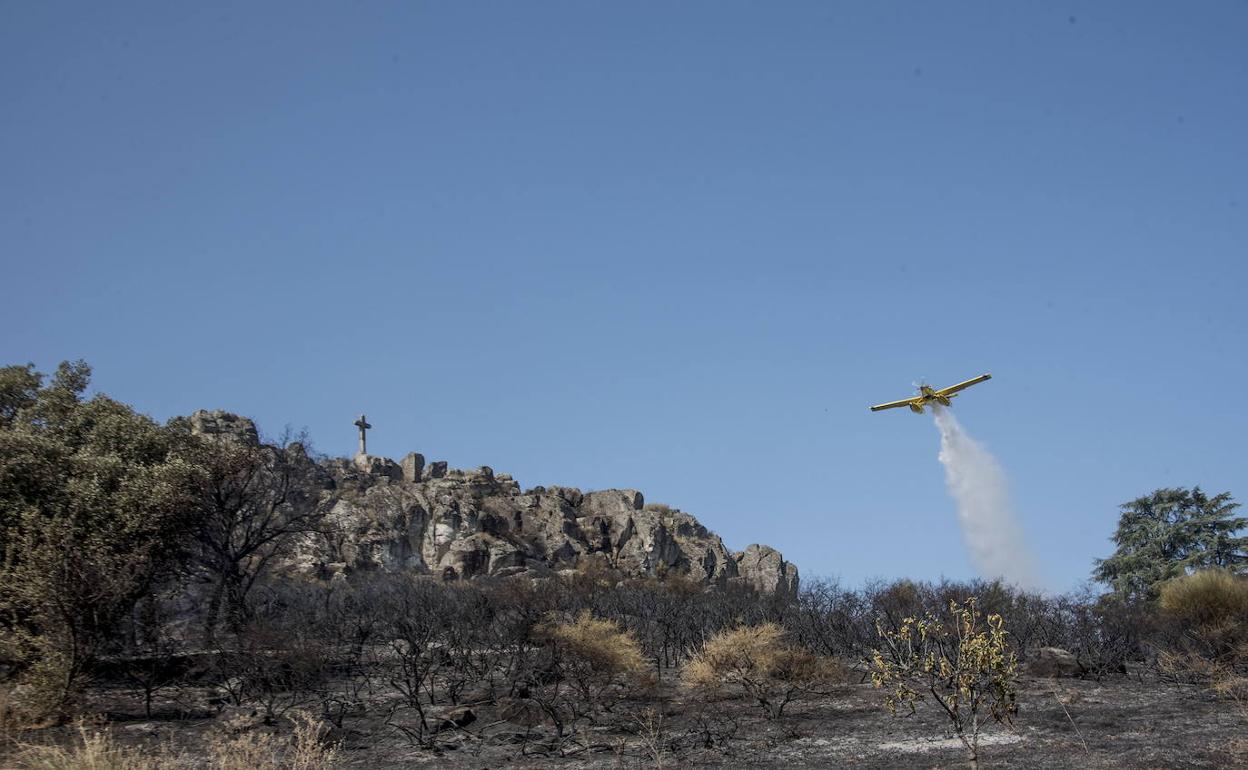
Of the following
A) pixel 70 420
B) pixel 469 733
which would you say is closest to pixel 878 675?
pixel 469 733

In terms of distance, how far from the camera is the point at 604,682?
96.9ft

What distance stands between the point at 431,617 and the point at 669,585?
29.9 metres

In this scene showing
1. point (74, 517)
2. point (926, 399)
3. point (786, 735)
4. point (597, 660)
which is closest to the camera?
point (786, 735)

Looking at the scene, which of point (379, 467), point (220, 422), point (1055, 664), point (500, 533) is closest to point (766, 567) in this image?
point (500, 533)

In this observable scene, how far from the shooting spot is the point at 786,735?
25.5 metres

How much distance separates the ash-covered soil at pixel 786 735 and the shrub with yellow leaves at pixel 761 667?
88 cm

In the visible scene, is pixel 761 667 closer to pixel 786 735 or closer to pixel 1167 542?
pixel 786 735

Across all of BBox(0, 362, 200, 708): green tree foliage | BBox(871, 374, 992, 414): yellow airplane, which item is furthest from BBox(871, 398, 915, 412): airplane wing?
BBox(0, 362, 200, 708): green tree foliage

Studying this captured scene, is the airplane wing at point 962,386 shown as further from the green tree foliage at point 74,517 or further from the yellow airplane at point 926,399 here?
the green tree foliage at point 74,517

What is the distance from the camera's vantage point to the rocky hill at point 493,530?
257ft

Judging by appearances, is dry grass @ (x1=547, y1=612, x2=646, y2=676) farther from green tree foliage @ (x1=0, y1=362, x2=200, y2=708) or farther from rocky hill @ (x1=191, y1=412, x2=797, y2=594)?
rocky hill @ (x1=191, y1=412, x2=797, y2=594)

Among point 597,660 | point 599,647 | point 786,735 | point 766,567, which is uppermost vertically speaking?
point 766,567

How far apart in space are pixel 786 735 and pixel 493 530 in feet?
205

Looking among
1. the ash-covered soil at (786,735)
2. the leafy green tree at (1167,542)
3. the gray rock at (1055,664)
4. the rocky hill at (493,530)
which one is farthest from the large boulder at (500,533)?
the ash-covered soil at (786,735)
